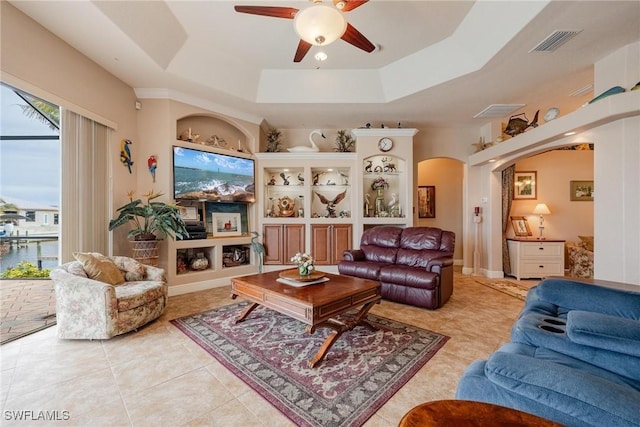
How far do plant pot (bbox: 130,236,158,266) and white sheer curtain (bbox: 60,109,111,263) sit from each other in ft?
1.48

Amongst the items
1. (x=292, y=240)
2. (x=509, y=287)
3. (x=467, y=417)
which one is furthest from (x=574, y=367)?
(x=292, y=240)

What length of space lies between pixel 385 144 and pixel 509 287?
3.31m

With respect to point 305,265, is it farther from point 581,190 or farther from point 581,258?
point 581,190

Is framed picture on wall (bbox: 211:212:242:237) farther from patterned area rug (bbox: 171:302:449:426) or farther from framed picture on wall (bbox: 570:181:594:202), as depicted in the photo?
framed picture on wall (bbox: 570:181:594:202)

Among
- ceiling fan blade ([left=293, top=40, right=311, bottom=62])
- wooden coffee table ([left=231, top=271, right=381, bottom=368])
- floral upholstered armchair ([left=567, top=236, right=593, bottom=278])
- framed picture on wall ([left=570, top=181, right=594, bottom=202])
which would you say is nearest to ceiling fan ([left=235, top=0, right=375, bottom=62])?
ceiling fan blade ([left=293, top=40, right=311, bottom=62])

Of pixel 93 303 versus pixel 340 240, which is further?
pixel 340 240

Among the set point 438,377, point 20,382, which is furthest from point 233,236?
point 438,377

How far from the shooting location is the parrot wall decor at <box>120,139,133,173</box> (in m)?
3.87

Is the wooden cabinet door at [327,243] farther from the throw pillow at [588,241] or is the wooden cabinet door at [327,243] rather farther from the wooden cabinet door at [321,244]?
the throw pillow at [588,241]

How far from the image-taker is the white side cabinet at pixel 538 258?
199 inches

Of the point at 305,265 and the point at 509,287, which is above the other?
the point at 305,265

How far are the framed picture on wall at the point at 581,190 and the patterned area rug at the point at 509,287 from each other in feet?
8.38

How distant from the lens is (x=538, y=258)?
16.8 ft

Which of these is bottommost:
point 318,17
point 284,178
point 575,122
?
point 284,178
